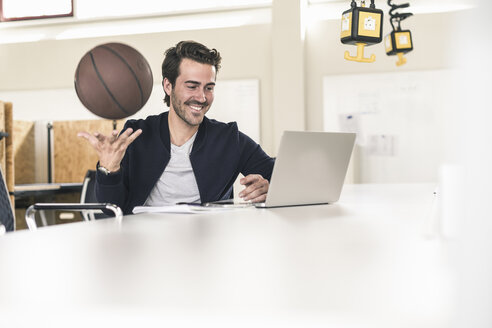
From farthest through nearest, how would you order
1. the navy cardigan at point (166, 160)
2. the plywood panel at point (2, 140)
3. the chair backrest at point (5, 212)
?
the plywood panel at point (2, 140) → the navy cardigan at point (166, 160) → the chair backrest at point (5, 212)

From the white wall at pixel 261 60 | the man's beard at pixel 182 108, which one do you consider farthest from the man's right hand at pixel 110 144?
the white wall at pixel 261 60

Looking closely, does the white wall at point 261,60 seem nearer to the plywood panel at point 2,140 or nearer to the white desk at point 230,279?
the plywood panel at point 2,140

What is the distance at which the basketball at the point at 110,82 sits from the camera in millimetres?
2213

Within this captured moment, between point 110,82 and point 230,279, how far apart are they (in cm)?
199

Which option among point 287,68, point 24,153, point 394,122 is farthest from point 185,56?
point 24,153

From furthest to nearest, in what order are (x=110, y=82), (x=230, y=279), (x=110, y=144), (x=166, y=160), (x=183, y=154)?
(x=110, y=82)
(x=183, y=154)
(x=166, y=160)
(x=110, y=144)
(x=230, y=279)

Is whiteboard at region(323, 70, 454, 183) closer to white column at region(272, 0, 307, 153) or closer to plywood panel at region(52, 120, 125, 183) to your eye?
white column at region(272, 0, 307, 153)

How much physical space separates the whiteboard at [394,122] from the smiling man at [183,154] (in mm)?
3306

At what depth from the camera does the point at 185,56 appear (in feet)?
6.94

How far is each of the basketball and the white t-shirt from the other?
469 mm

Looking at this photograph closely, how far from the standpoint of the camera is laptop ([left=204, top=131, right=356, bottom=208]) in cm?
121

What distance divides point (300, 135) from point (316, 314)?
97cm

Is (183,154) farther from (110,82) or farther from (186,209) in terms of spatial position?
(186,209)

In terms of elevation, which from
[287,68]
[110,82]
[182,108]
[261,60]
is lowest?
[182,108]
